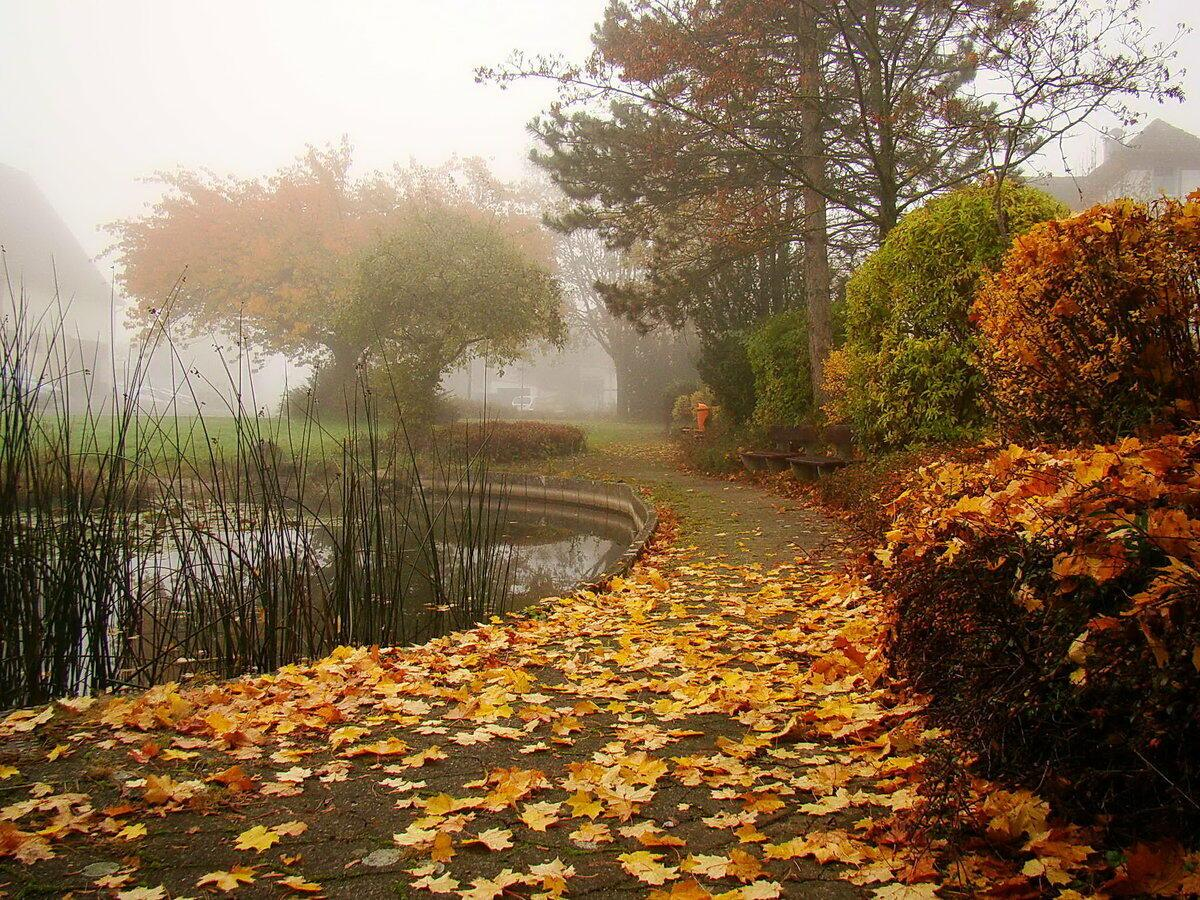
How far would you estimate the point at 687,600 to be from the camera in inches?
179

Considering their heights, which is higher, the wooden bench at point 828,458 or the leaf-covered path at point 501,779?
the wooden bench at point 828,458

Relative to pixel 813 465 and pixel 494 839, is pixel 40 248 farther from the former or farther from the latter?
pixel 494 839

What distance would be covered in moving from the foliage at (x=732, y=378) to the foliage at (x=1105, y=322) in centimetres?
933

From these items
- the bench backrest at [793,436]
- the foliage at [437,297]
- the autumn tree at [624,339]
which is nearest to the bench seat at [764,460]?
the bench backrest at [793,436]

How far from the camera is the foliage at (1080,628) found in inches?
58.4

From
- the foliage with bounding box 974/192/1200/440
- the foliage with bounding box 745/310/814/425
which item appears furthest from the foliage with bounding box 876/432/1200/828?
the foliage with bounding box 745/310/814/425

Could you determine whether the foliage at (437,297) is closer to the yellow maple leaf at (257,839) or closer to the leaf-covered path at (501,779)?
the leaf-covered path at (501,779)

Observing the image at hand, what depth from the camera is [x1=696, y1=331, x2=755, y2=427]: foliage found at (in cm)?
1332

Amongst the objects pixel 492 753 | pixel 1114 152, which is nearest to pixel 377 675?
pixel 492 753

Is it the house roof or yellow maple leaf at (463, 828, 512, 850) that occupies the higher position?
the house roof

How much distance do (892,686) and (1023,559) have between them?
0.99 metres

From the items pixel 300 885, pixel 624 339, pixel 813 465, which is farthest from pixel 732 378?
pixel 624 339

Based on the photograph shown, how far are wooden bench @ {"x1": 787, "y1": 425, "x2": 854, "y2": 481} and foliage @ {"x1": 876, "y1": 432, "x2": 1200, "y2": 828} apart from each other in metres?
6.40

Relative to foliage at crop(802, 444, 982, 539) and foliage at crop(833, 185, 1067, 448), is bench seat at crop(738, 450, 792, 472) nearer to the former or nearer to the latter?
foliage at crop(802, 444, 982, 539)
